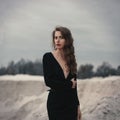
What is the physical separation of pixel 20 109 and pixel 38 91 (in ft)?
0.97

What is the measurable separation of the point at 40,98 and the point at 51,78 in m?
3.30

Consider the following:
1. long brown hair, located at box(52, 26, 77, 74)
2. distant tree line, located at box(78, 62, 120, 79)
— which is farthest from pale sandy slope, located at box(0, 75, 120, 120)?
long brown hair, located at box(52, 26, 77, 74)

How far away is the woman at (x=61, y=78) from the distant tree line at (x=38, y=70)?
239 cm

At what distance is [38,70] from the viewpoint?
4805 mm

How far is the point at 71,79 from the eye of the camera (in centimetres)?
189

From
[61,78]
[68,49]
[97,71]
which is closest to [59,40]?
[68,49]

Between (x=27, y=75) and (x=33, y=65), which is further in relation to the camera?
(x=27, y=75)

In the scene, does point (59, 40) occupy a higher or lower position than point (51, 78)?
higher

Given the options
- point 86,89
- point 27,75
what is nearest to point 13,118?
point 27,75

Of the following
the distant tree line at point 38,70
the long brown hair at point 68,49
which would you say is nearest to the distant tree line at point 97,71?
the distant tree line at point 38,70

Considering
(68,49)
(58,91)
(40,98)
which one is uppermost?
(68,49)

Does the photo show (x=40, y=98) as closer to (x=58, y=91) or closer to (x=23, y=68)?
(x=23, y=68)

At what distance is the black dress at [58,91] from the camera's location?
1.85 meters

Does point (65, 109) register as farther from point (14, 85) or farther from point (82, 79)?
point (14, 85)
